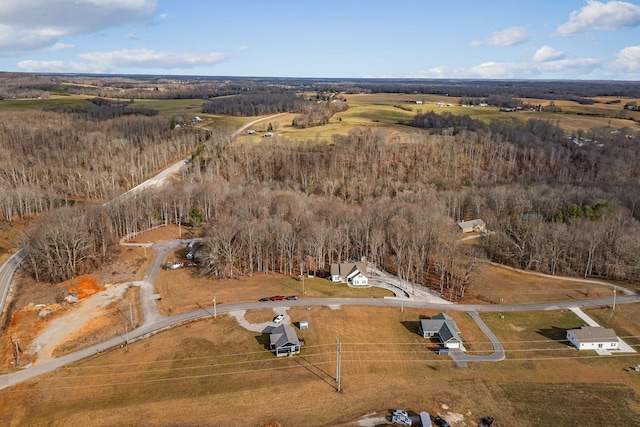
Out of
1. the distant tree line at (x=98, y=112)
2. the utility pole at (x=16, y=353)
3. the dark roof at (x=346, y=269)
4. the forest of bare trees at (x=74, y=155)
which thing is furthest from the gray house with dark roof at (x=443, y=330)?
the distant tree line at (x=98, y=112)

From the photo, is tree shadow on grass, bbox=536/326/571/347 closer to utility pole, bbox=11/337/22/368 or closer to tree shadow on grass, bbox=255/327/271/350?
tree shadow on grass, bbox=255/327/271/350

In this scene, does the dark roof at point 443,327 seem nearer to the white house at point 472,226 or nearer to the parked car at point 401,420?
the parked car at point 401,420

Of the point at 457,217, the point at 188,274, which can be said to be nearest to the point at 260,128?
the point at 457,217

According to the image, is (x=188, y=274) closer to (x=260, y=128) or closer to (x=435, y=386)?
(x=435, y=386)

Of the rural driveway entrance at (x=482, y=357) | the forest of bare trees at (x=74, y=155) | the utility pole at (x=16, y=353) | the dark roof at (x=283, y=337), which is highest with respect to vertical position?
the forest of bare trees at (x=74, y=155)

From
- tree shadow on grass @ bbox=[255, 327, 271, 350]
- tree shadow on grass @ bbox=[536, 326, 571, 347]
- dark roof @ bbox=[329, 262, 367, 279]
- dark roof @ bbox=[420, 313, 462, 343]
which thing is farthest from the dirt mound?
tree shadow on grass @ bbox=[536, 326, 571, 347]

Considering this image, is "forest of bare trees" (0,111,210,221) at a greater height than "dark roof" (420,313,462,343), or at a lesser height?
greater

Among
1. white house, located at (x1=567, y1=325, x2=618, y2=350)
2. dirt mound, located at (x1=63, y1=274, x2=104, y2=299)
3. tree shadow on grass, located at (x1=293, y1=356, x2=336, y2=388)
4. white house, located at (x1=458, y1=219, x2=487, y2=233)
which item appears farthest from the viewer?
white house, located at (x1=458, y1=219, x2=487, y2=233)
